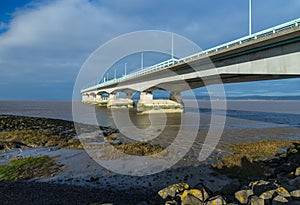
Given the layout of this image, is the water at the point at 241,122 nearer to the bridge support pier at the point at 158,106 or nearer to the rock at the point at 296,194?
the bridge support pier at the point at 158,106

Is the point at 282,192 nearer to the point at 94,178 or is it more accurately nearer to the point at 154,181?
the point at 154,181

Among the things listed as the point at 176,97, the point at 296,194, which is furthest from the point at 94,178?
the point at 176,97

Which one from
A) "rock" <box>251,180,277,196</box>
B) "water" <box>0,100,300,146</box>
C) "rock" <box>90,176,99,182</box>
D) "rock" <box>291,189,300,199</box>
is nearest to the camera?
"rock" <box>291,189,300,199</box>

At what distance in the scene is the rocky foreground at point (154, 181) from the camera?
646 centimetres

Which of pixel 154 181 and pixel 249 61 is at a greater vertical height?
pixel 249 61

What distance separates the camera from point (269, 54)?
57.3 ft

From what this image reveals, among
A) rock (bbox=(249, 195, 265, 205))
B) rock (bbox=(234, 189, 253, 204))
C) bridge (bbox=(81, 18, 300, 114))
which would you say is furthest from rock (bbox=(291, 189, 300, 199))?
bridge (bbox=(81, 18, 300, 114))

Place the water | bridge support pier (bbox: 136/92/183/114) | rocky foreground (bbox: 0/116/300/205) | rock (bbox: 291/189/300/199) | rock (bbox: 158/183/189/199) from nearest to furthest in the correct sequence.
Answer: rock (bbox: 291/189/300/199), rocky foreground (bbox: 0/116/300/205), rock (bbox: 158/183/189/199), the water, bridge support pier (bbox: 136/92/183/114)

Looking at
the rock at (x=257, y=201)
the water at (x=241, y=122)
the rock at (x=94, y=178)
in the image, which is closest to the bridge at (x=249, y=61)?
the water at (x=241, y=122)

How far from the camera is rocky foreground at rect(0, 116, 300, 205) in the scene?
6465 mm

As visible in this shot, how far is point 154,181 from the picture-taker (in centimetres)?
1026

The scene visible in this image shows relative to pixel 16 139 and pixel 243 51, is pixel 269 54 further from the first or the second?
pixel 16 139

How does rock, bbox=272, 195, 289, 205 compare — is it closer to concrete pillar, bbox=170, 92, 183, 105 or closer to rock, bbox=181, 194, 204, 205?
rock, bbox=181, 194, 204, 205

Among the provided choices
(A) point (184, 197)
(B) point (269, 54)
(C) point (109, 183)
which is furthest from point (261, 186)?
(B) point (269, 54)
